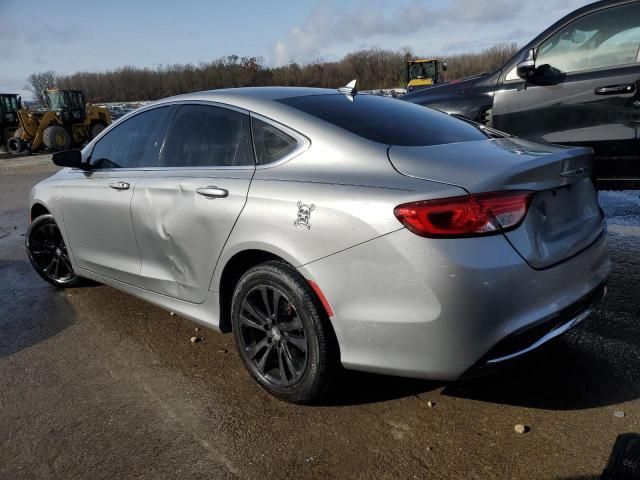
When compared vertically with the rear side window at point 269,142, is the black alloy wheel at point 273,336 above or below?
below

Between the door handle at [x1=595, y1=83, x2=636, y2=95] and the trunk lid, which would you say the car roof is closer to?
the trunk lid

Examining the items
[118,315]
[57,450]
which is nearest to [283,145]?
[57,450]

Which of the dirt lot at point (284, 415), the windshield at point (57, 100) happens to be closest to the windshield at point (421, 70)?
the windshield at point (57, 100)

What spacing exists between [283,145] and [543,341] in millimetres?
1564

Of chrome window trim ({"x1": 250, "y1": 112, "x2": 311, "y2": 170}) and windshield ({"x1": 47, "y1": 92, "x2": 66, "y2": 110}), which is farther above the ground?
windshield ({"x1": 47, "y1": 92, "x2": 66, "y2": 110})

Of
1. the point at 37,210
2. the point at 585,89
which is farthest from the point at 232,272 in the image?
the point at 585,89

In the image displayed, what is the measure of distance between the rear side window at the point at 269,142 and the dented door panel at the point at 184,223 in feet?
0.39

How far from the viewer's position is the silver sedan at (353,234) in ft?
7.41

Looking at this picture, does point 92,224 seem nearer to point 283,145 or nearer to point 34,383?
point 34,383

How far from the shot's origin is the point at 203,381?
10.3 ft

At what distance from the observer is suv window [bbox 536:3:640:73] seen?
469 cm

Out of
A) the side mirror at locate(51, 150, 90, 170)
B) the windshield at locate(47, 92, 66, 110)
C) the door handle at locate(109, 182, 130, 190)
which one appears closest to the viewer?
the door handle at locate(109, 182, 130, 190)

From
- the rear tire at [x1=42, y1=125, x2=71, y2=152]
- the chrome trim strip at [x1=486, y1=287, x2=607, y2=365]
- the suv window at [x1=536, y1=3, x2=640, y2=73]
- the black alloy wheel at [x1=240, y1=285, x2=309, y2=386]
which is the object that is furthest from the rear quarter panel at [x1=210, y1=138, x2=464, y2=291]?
the rear tire at [x1=42, y1=125, x2=71, y2=152]

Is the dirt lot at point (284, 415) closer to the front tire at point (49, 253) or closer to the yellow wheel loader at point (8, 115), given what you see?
the front tire at point (49, 253)
